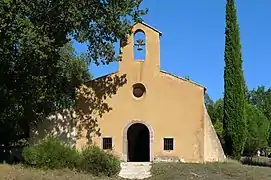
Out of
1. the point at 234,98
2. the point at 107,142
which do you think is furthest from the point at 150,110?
the point at 234,98

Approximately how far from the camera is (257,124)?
152 feet

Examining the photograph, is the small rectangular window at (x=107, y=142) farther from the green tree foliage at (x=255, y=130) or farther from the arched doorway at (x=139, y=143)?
the green tree foliage at (x=255, y=130)

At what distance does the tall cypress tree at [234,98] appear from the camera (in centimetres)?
3259

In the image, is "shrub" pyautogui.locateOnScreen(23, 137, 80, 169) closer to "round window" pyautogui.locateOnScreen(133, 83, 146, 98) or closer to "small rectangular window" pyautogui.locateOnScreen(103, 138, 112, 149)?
"small rectangular window" pyautogui.locateOnScreen(103, 138, 112, 149)

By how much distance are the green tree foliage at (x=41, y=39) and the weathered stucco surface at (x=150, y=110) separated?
2.96 metres

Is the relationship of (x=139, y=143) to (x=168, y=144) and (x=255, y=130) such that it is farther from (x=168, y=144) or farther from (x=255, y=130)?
(x=255, y=130)

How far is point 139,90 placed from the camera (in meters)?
30.2

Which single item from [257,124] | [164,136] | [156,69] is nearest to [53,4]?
[156,69]

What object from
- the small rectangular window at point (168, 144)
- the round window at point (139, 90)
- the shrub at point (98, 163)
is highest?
the round window at point (139, 90)

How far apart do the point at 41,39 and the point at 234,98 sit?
1553cm

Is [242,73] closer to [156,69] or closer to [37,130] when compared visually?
[156,69]

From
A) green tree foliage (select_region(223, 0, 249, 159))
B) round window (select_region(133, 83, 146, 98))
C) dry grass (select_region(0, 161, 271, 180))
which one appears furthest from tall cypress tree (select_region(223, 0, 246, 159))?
round window (select_region(133, 83, 146, 98))

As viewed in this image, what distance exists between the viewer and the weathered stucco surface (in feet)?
95.8

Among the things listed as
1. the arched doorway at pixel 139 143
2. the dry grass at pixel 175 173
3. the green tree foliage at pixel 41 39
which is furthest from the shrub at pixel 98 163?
the arched doorway at pixel 139 143
